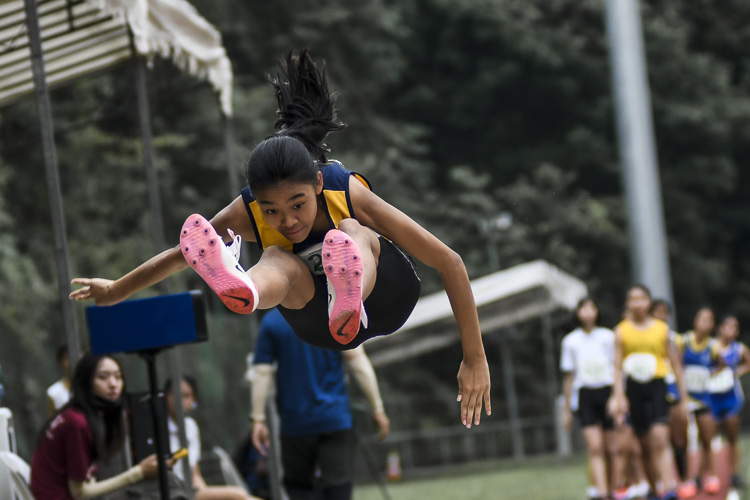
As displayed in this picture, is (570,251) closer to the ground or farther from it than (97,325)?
farther from it

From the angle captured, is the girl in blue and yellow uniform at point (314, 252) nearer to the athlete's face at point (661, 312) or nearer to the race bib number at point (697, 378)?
the athlete's face at point (661, 312)

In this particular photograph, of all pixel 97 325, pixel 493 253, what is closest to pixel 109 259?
pixel 493 253

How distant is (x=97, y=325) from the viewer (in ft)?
17.3

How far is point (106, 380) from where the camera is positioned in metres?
5.52

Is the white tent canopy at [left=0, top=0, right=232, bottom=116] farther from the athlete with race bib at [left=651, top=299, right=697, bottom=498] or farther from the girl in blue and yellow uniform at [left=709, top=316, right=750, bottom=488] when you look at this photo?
the girl in blue and yellow uniform at [left=709, top=316, right=750, bottom=488]

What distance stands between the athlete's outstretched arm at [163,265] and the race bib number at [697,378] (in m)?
7.09

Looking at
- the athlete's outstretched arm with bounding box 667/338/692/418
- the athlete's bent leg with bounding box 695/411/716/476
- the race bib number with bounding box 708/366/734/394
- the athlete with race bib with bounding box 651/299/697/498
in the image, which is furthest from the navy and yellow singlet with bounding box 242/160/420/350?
the race bib number with bounding box 708/366/734/394

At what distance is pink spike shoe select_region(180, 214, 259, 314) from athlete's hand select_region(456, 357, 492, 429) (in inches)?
33.4

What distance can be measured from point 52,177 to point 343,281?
274 cm

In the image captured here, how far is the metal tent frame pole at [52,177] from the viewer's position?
5.80m

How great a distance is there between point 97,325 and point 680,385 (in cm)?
534

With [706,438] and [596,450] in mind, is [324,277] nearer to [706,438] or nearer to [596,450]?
[596,450]

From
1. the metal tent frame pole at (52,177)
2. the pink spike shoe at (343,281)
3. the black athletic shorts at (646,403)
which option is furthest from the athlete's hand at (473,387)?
the black athletic shorts at (646,403)

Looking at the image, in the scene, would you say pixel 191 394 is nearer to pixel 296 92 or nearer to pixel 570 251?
pixel 296 92
